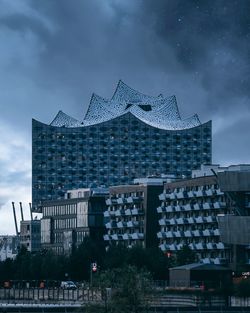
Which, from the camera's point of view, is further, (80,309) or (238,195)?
(238,195)

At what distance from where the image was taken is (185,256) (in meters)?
193

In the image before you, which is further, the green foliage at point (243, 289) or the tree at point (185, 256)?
the tree at point (185, 256)

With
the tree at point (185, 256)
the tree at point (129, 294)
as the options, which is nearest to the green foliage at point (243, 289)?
the tree at point (129, 294)

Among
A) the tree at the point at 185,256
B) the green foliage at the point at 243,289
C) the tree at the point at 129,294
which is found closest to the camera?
the tree at the point at 129,294

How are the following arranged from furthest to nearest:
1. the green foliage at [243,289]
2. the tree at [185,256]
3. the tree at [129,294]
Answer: the tree at [185,256], the green foliage at [243,289], the tree at [129,294]

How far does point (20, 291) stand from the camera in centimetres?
17275

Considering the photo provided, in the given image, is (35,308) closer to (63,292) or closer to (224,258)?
(63,292)

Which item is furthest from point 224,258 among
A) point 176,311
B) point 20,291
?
point 176,311

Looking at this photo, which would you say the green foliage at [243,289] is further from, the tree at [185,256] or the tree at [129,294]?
the tree at [185,256]

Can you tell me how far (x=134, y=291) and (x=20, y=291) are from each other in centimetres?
5930

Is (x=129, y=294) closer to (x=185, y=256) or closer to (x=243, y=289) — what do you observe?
(x=243, y=289)

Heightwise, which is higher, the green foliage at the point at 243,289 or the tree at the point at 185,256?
the tree at the point at 185,256

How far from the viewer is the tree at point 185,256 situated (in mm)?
190875

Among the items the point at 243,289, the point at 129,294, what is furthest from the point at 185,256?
the point at 129,294
